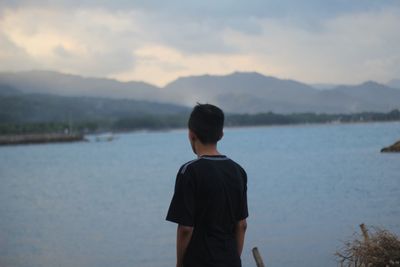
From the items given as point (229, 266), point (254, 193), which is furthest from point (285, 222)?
point (229, 266)

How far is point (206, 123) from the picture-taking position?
12.0ft

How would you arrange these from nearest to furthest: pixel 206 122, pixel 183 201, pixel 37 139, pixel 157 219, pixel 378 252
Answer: pixel 183 201 → pixel 206 122 → pixel 378 252 → pixel 157 219 → pixel 37 139

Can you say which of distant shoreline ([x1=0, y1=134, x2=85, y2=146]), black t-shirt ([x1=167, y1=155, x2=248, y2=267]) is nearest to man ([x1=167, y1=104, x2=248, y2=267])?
black t-shirt ([x1=167, y1=155, x2=248, y2=267])

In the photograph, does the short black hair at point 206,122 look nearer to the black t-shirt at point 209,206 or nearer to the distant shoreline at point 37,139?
the black t-shirt at point 209,206

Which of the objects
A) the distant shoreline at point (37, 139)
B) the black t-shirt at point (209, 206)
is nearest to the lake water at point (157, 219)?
the black t-shirt at point (209, 206)

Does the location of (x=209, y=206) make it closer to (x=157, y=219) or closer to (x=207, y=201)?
(x=207, y=201)

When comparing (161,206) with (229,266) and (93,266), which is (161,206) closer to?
(93,266)

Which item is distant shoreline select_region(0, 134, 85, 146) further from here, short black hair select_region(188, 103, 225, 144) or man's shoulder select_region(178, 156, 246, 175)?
man's shoulder select_region(178, 156, 246, 175)

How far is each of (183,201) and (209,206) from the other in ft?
0.56

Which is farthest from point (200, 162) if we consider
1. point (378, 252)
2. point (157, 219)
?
point (157, 219)

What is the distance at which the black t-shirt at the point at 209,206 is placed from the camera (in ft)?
11.5

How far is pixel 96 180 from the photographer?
43.5 meters

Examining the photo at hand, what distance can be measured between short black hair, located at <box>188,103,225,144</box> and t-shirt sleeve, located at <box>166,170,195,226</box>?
0.30 metres

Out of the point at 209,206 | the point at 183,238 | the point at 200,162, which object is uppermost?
the point at 200,162
